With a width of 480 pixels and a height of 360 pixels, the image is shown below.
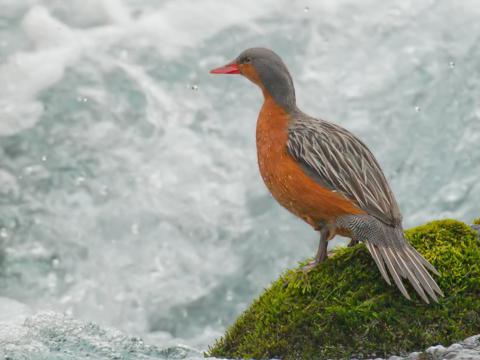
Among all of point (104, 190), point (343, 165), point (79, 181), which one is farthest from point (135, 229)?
point (343, 165)

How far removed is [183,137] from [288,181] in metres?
7.48

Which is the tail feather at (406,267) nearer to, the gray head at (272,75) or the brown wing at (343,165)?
the brown wing at (343,165)

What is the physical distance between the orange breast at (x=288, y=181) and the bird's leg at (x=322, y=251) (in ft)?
0.24

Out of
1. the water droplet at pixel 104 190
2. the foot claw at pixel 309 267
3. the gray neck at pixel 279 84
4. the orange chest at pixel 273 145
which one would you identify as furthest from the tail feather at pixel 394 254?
the water droplet at pixel 104 190

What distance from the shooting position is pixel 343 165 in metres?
5.99

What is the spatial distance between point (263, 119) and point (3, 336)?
2336 mm

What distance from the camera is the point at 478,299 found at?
5.68 m

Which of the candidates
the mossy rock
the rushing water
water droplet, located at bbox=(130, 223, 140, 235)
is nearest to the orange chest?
the mossy rock

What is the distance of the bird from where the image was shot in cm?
566

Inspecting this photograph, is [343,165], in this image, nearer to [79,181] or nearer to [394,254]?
[394,254]

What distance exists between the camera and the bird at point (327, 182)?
5.66 m

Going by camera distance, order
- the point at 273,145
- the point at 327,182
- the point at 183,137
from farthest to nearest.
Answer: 1. the point at 183,137
2. the point at 273,145
3. the point at 327,182

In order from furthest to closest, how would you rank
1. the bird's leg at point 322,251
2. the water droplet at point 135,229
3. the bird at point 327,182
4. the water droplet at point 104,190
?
the water droplet at point 104,190
the water droplet at point 135,229
the bird's leg at point 322,251
the bird at point 327,182

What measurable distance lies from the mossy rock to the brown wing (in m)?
0.35
